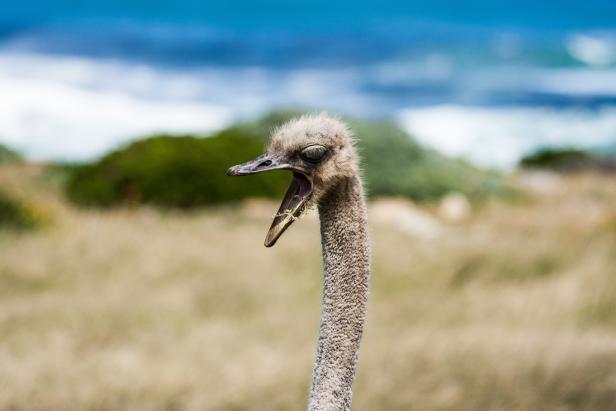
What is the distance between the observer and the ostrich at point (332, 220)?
49.9 inches

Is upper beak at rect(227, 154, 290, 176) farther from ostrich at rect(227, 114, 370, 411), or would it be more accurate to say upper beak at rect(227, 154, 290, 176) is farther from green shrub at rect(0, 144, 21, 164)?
green shrub at rect(0, 144, 21, 164)

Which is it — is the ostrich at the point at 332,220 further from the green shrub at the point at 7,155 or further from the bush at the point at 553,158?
the bush at the point at 553,158

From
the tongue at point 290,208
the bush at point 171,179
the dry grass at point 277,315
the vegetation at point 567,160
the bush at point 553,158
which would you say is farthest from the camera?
the bush at point 553,158

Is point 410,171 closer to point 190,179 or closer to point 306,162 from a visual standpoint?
point 190,179

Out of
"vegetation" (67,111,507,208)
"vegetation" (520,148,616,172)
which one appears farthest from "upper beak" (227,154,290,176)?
"vegetation" (520,148,616,172)

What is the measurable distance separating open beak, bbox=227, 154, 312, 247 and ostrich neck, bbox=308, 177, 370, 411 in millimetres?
43

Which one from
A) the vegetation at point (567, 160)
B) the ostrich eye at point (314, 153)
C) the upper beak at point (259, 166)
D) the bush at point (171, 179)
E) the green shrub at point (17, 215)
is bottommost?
the upper beak at point (259, 166)

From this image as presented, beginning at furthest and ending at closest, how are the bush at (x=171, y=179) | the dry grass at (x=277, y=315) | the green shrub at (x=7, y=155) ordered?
the green shrub at (x=7, y=155) < the bush at (x=171, y=179) < the dry grass at (x=277, y=315)

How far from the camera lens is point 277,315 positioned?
667 centimetres

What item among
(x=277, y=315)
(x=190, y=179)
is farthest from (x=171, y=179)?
(x=277, y=315)

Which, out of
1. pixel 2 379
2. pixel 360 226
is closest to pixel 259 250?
pixel 2 379

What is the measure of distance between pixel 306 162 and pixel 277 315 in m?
5.47

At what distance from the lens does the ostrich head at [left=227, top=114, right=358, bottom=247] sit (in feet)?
4.13

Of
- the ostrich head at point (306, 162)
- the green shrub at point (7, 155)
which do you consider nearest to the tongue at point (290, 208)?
the ostrich head at point (306, 162)
